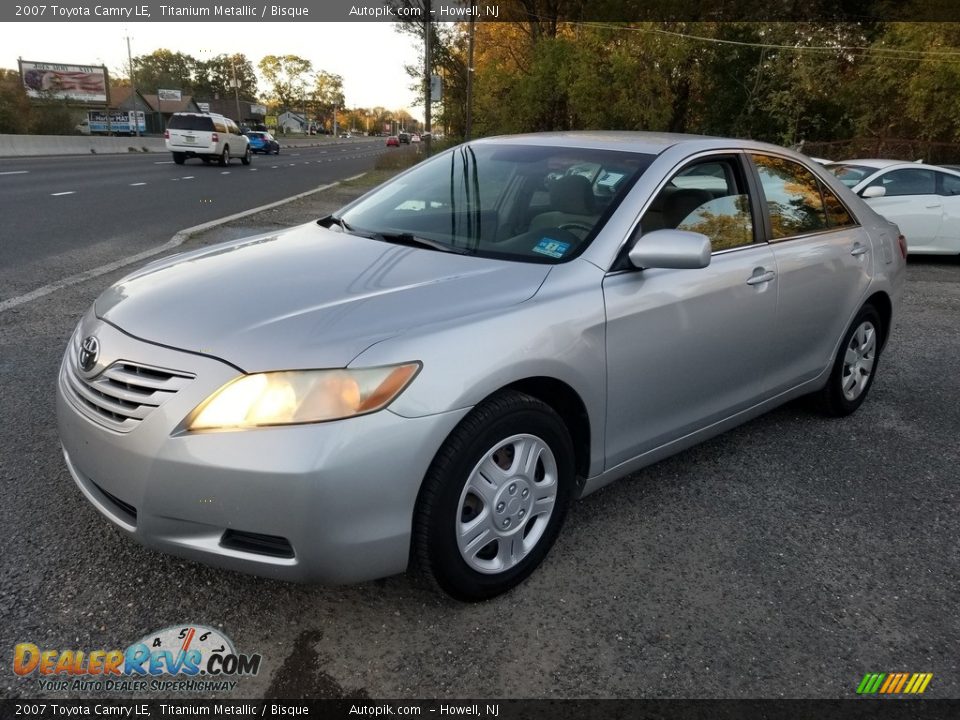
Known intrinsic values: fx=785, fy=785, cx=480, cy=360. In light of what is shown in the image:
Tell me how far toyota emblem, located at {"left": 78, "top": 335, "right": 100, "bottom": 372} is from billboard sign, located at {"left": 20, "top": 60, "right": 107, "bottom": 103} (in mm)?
76713

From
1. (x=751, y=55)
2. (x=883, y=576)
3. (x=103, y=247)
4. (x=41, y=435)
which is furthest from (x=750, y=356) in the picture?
(x=751, y=55)

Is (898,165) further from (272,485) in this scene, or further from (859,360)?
(272,485)

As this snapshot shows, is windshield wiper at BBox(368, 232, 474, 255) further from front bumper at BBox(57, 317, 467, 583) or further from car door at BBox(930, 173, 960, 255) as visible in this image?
car door at BBox(930, 173, 960, 255)

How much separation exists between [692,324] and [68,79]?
87.3 m

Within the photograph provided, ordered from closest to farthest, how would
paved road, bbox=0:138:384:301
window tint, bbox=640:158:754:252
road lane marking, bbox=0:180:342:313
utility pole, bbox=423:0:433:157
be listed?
window tint, bbox=640:158:754:252, road lane marking, bbox=0:180:342:313, paved road, bbox=0:138:384:301, utility pole, bbox=423:0:433:157

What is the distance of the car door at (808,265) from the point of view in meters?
3.80

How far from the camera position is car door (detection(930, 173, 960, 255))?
10.6 metres

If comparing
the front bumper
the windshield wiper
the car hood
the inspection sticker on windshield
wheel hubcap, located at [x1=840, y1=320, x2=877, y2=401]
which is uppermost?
the inspection sticker on windshield

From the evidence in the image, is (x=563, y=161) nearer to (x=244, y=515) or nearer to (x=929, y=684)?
(x=244, y=515)

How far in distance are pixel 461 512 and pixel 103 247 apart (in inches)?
311

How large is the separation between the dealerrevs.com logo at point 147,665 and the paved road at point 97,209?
4890mm

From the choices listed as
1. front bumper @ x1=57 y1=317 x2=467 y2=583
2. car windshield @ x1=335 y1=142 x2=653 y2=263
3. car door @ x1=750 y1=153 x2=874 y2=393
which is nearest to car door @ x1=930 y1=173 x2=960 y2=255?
car door @ x1=750 y1=153 x2=874 y2=393

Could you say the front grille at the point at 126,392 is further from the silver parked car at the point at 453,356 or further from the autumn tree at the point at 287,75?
the autumn tree at the point at 287,75

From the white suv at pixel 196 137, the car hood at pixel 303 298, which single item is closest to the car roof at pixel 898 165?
the car hood at pixel 303 298
